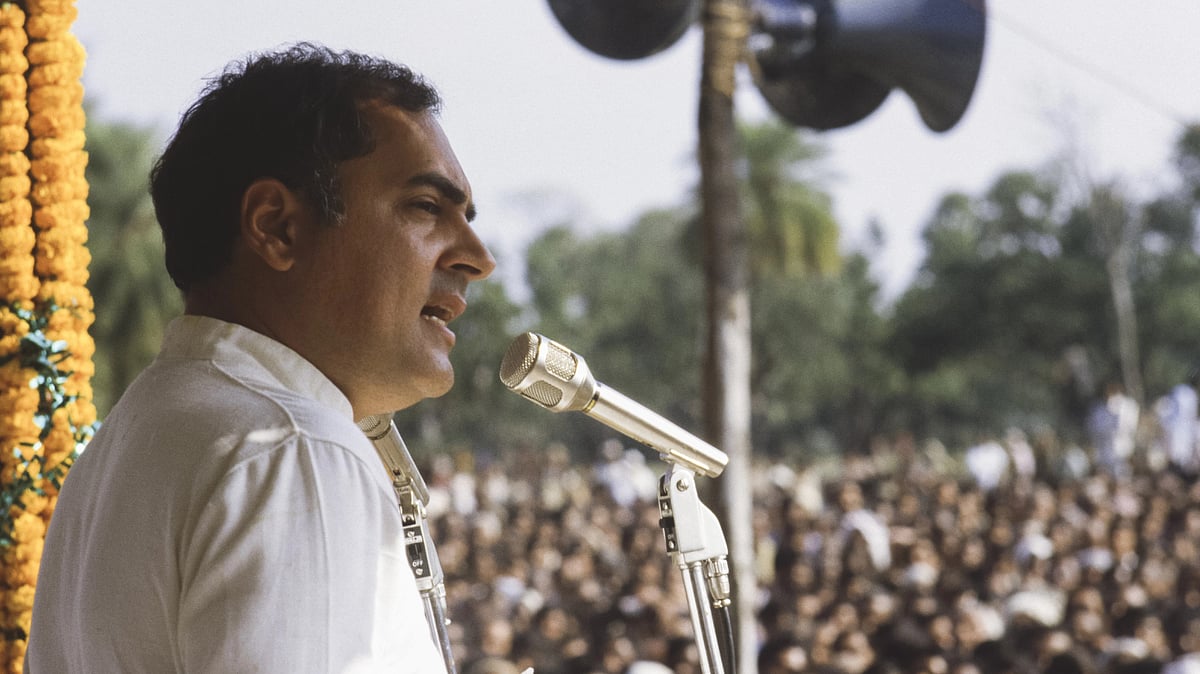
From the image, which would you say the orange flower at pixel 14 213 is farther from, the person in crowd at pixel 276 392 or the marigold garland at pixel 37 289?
the person in crowd at pixel 276 392

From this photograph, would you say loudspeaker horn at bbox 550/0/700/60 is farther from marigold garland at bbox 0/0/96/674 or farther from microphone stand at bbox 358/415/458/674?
microphone stand at bbox 358/415/458/674

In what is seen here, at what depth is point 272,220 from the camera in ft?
4.02

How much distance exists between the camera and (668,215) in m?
35.5

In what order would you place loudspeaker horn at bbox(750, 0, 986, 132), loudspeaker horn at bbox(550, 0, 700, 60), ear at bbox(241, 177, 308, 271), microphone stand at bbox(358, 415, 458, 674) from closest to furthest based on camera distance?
ear at bbox(241, 177, 308, 271)
microphone stand at bbox(358, 415, 458, 674)
loudspeaker horn at bbox(750, 0, 986, 132)
loudspeaker horn at bbox(550, 0, 700, 60)

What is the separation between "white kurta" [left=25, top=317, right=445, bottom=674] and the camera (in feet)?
3.10

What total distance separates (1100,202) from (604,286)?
11717 mm

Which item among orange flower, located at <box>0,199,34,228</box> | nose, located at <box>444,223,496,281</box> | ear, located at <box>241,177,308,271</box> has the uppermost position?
orange flower, located at <box>0,199,34,228</box>

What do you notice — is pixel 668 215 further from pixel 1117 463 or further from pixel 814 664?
pixel 814 664

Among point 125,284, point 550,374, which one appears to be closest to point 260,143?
point 550,374

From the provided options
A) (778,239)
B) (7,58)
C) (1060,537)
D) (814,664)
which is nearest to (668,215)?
(778,239)

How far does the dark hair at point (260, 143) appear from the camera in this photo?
4.04 ft

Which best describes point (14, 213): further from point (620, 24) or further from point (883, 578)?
point (883, 578)

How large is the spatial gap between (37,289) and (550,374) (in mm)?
1613

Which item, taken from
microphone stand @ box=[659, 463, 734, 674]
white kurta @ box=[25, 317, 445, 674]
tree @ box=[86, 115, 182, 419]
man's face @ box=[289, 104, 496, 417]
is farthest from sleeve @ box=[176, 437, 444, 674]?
tree @ box=[86, 115, 182, 419]
